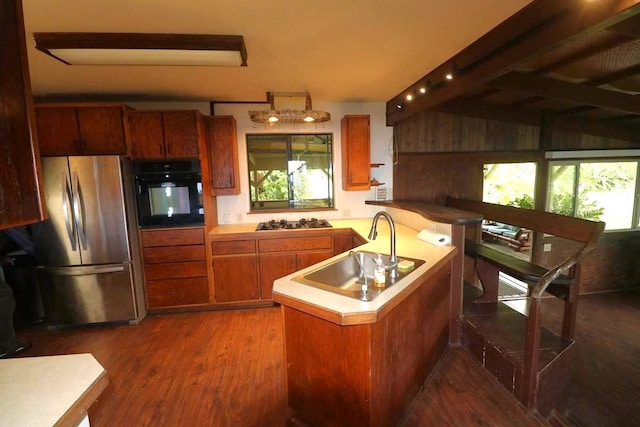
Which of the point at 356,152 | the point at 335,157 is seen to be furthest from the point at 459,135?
the point at 335,157

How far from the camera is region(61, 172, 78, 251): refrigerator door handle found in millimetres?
2859

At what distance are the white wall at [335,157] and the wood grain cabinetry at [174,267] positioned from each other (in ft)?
2.19

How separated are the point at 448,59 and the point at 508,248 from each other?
17.8 feet

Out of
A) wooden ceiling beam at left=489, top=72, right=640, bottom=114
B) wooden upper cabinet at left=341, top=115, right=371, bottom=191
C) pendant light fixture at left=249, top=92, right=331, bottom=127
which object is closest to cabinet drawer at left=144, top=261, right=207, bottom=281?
pendant light fixture at left=249, top=92, right=331, bottom=127

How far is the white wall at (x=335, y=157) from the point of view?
382cm

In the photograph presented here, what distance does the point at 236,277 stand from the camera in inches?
133

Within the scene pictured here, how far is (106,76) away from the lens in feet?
8.86

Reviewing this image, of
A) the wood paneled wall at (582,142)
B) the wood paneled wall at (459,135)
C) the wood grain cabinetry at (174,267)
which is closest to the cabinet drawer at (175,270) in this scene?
the wood grain cabinetry at (174,267)

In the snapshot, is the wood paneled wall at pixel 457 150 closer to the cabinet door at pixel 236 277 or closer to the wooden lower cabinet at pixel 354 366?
the cabinet door at pixel 236 277

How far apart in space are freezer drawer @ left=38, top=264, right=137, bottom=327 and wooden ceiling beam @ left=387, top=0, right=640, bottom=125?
11.8 feet

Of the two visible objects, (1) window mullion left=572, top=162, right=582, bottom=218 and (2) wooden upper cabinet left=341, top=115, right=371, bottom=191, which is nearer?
(2) wooden upper cabinet left=341, top=115, right=371, bottom=191

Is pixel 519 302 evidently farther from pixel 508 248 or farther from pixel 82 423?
pixel 82 423

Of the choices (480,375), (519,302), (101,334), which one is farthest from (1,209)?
(519,302)

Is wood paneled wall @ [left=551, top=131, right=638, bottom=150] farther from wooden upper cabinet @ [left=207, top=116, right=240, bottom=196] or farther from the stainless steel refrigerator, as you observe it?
the stainless steel refrigerator
